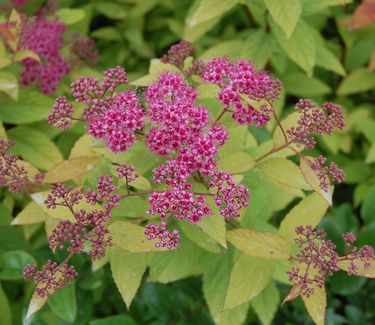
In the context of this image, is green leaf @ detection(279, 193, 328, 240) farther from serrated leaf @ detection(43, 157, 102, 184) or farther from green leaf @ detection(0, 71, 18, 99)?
green leaf @ detection(0, 71, 18, 99)

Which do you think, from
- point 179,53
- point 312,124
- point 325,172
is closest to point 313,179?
point 325,172

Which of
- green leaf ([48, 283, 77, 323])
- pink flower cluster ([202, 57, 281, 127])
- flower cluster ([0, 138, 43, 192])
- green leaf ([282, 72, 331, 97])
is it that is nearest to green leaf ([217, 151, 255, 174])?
pink flower cluster ([202, 57, 281, 127])

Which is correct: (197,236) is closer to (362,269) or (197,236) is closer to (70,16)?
(362,269)

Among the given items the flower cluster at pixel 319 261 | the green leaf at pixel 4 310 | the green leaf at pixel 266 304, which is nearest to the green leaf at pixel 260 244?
the flower cluster at pixel 319 261

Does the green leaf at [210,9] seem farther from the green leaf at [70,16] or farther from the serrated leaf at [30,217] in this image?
the serrated leaf at [30,217]

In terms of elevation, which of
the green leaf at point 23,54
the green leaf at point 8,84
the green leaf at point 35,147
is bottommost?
the green leaf at point 35,147

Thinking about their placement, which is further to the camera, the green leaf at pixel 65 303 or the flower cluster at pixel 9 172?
the green leaf at pixel 65 303

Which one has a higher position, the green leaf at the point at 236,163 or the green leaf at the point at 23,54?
the green leaf at the point at 236,163
